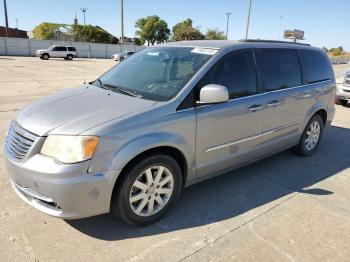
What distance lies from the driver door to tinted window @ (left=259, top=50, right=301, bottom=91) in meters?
0.23

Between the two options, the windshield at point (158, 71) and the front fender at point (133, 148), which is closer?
the front fender at point (133, 148)

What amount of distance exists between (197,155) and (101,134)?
116 centimetres

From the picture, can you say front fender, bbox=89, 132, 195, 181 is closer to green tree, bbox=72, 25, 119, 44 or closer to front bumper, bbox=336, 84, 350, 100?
front bumper, bbox=336, 84, 350, 100

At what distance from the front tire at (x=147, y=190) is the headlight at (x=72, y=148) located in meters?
0.43

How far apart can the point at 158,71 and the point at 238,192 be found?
1758 millimetres

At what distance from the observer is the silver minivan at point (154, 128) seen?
2818 mm

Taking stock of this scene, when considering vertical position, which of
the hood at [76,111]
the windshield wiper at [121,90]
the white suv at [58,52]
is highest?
the windshield wiper at [121,90]

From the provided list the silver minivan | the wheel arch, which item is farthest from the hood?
the wheel arch

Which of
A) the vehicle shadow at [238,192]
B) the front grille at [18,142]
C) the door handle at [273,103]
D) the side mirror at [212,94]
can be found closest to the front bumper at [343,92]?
the vehicle shadow at [238,192]

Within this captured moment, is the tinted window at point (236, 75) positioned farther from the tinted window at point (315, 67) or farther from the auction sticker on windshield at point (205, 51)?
the tinted window at point (315, 67)

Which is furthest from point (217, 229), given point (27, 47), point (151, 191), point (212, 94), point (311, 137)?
point (27, 47)

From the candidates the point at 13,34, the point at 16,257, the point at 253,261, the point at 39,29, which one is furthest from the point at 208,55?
the point at 39,29

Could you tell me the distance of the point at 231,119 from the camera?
150 inches

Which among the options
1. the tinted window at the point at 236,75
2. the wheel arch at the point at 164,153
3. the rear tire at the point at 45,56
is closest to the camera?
the wheel arch at the point at 164,153
